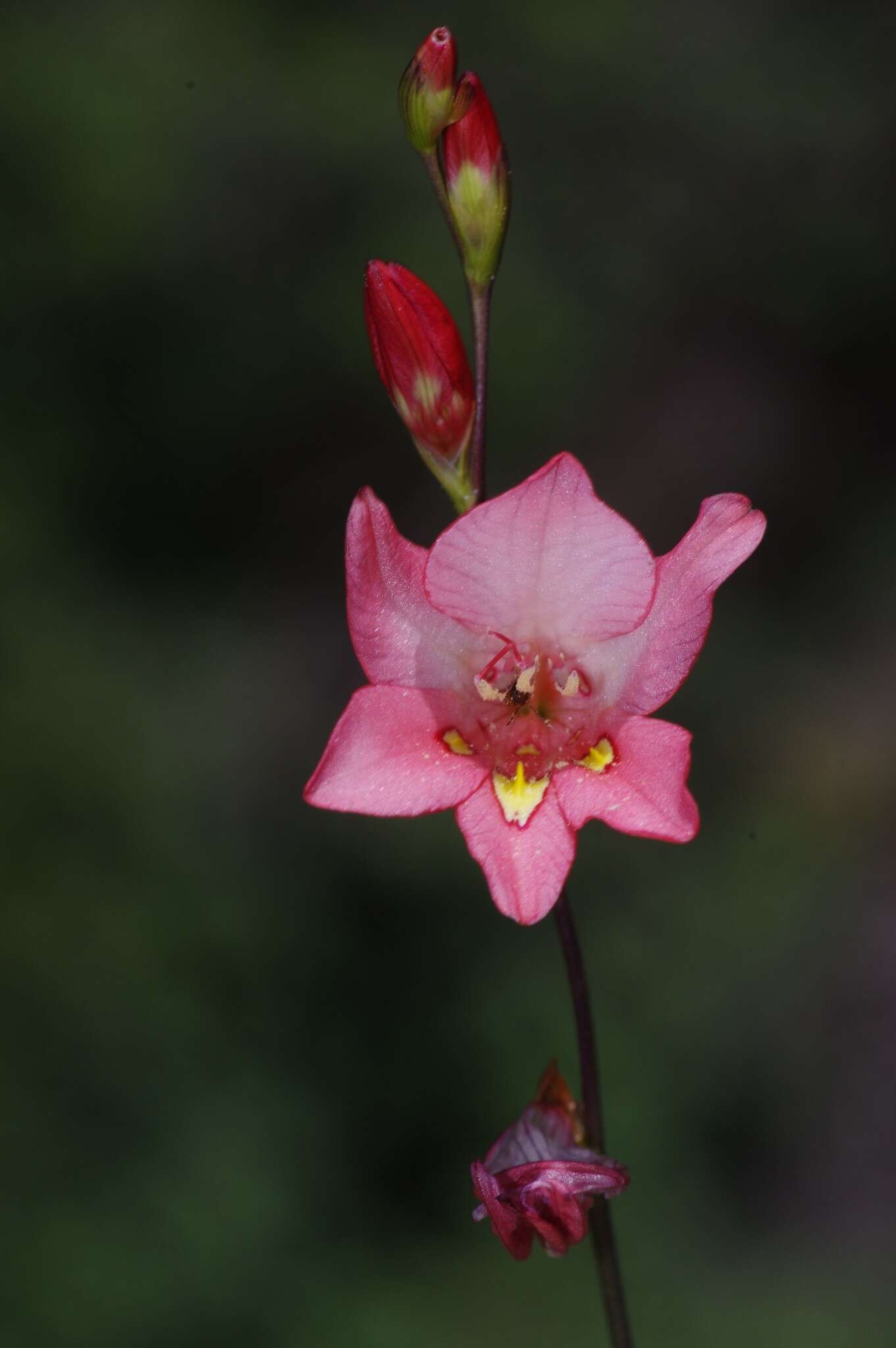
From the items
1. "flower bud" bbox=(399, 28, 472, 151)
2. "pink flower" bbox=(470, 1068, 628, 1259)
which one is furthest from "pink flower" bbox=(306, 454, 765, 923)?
"flower bud" bbox=(399, 28, 472, 151)

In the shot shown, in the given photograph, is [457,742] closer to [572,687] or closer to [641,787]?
[572,687]

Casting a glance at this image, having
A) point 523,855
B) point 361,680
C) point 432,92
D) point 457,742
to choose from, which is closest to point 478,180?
point 432,92

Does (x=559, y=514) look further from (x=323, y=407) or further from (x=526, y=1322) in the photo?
(x=323, y=407)

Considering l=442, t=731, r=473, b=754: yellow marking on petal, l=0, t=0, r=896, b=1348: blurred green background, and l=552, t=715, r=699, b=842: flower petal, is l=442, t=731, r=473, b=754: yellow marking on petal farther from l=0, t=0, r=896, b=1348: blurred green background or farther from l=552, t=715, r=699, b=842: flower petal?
l=0, t=0, r=896, b=1348: blurred green background

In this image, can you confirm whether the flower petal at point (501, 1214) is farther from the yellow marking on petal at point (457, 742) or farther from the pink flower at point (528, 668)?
the yellow marking on petal at point (457, 742)

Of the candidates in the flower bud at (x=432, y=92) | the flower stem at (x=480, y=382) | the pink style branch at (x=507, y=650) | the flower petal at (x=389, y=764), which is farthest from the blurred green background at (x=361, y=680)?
the flower bud at (x=432, y=92)

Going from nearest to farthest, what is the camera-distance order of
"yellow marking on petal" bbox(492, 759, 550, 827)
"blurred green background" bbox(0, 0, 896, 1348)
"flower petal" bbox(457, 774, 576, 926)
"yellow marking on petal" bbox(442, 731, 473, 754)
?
"flower petal" bbox(457, 774, 576, 926), "yellow marking on petal" bbox(492, 759, 550, 827), "yellow marking on petal" bbox(442, 731, 473, 754), "blurred green background" bbox(0, 0, 896, 1348)

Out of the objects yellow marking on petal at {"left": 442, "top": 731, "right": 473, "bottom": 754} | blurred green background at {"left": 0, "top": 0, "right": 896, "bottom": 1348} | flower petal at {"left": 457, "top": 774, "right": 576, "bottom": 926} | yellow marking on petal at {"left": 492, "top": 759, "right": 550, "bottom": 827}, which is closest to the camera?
flower petal at {"left": 457, "top": 774, "right": 576, "bottom": 926}
